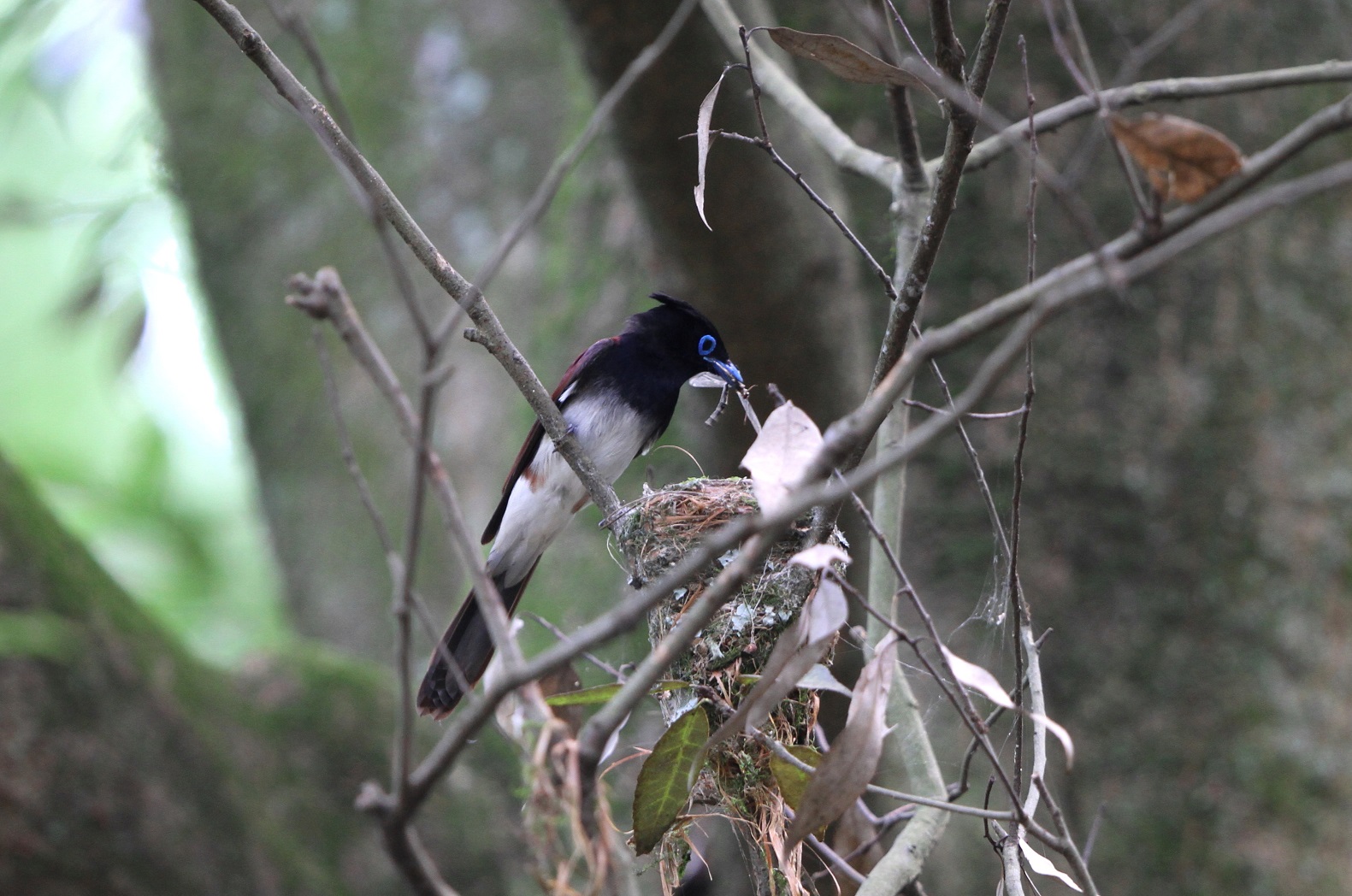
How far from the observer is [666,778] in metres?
2.01

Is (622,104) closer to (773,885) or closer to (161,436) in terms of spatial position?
(773,885)

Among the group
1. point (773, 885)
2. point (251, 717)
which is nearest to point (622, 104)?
point (773, 885)

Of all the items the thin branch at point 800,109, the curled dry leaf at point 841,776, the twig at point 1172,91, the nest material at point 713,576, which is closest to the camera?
the curled dry leaf at point 841,776

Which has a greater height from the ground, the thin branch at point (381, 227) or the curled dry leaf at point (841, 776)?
the thin branch at point (381, 227)

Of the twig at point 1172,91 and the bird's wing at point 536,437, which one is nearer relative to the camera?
the twig at point 1172,91

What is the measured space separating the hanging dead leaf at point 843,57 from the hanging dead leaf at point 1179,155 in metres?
0.72

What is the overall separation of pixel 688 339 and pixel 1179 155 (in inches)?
107

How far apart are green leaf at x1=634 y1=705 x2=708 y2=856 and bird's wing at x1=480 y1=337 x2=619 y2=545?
2.10 m

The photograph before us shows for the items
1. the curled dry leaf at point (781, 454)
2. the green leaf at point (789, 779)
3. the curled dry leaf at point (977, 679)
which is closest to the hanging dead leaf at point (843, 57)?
the curled dry leaf at point (781, 454)

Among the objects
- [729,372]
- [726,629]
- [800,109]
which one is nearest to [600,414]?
[729,372]

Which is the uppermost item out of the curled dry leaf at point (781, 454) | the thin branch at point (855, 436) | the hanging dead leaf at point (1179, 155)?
the thin branch at point (855, 436)

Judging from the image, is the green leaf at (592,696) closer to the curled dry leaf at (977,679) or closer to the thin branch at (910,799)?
the thin branch at (910,799)

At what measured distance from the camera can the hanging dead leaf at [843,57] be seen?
6.98 feet

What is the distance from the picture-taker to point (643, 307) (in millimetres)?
4949
